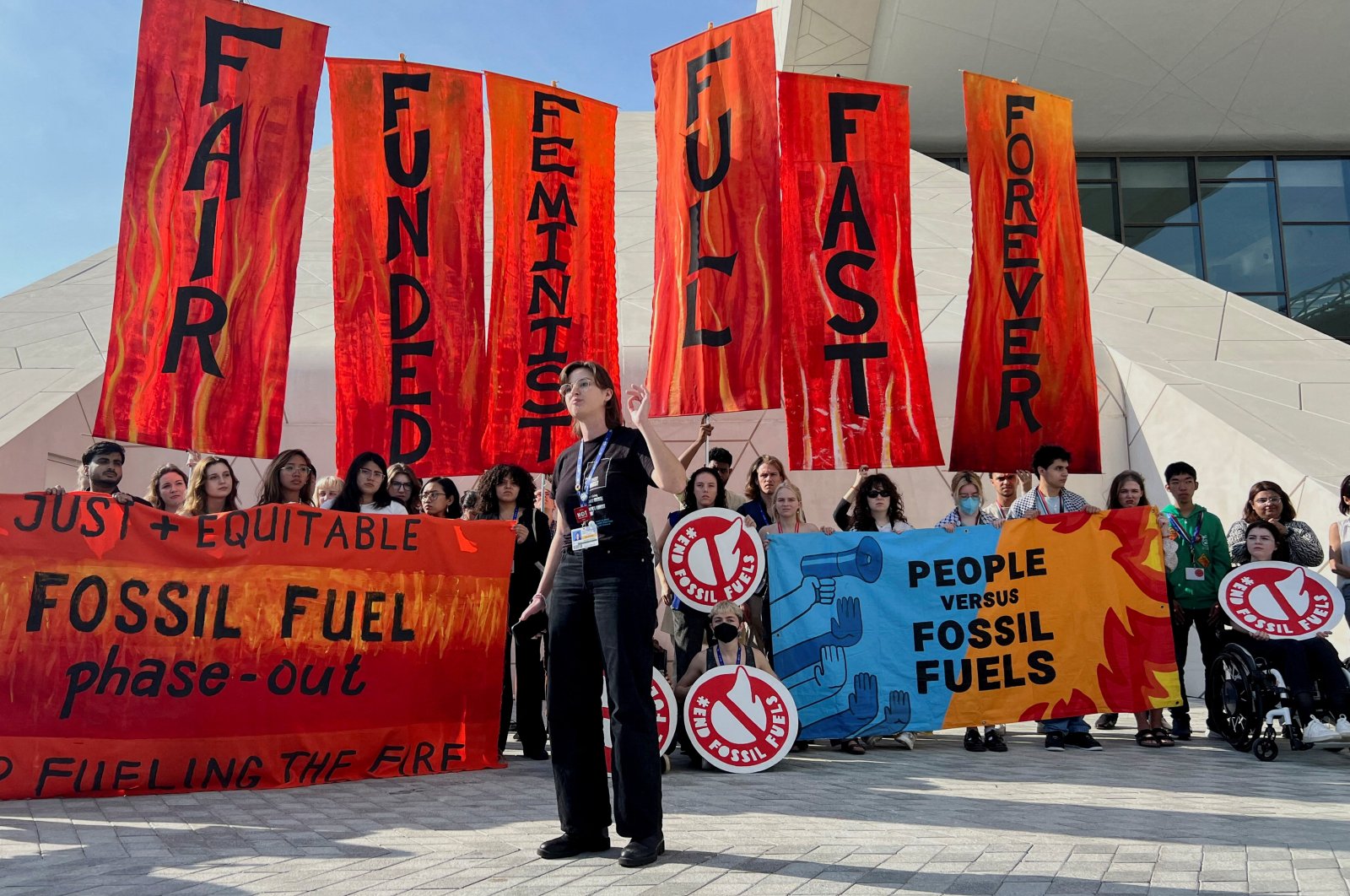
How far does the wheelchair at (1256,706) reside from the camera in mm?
5504

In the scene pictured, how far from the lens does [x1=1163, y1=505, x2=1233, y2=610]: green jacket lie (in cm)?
639

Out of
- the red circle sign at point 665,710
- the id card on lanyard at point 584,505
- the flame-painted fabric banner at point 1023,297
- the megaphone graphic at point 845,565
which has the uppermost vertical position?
the flame-painted fabric banner at point 1023,297

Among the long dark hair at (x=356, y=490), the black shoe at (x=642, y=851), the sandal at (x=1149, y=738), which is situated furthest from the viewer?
the sandal at (x=1149, y=738)

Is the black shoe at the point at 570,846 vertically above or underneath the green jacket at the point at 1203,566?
underneath

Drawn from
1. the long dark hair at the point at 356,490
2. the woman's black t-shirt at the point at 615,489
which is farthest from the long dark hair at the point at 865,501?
the woman's black t-shirt at the point at 615,489

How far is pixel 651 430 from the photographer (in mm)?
3473

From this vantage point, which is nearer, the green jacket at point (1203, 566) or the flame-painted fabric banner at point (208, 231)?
the green jacket at point (1203, 566)

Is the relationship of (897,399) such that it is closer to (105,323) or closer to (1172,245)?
(105,323)

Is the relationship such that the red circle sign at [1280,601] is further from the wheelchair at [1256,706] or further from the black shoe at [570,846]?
the black shoe at [570,846]

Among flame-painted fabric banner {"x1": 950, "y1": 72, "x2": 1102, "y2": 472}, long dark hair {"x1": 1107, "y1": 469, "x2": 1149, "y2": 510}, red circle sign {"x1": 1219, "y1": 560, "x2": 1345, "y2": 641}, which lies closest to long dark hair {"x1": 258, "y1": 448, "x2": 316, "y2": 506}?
flame-painted fabric banner {"x1": 950, "y1": 72, "x2": 1102, "y2": 472}

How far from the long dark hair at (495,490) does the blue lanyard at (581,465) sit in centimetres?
271

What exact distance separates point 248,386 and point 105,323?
222 inches

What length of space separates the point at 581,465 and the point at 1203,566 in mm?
4662

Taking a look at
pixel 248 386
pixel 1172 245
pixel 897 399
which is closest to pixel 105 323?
pixel 248 386
